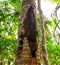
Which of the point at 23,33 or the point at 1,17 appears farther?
the point at 1,17

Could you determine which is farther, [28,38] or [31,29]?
[31,29]

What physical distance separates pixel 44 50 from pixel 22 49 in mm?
5122

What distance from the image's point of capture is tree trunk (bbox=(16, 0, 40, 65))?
11.7 ft

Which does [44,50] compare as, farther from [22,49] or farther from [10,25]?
[22,49]

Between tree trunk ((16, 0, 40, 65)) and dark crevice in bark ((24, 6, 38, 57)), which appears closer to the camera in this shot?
tree trunk ((16, 0, 40, 65))

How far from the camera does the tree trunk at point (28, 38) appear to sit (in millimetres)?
3576

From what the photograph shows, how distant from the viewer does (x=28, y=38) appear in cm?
380

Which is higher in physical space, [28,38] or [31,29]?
[31,29]

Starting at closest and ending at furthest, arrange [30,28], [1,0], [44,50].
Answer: [30,28] → [44,50] → [1,0]

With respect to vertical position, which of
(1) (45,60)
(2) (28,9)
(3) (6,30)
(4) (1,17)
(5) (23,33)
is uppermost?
(2) (28,9)

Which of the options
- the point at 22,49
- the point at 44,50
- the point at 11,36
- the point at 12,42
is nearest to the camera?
the point at 22,49

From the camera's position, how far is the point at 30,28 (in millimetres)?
3918

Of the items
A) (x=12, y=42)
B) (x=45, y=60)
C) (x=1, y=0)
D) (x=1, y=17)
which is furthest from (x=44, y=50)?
(x=1, y=0)

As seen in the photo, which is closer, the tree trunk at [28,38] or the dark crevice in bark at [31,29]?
the tree trunk at [28,38]
